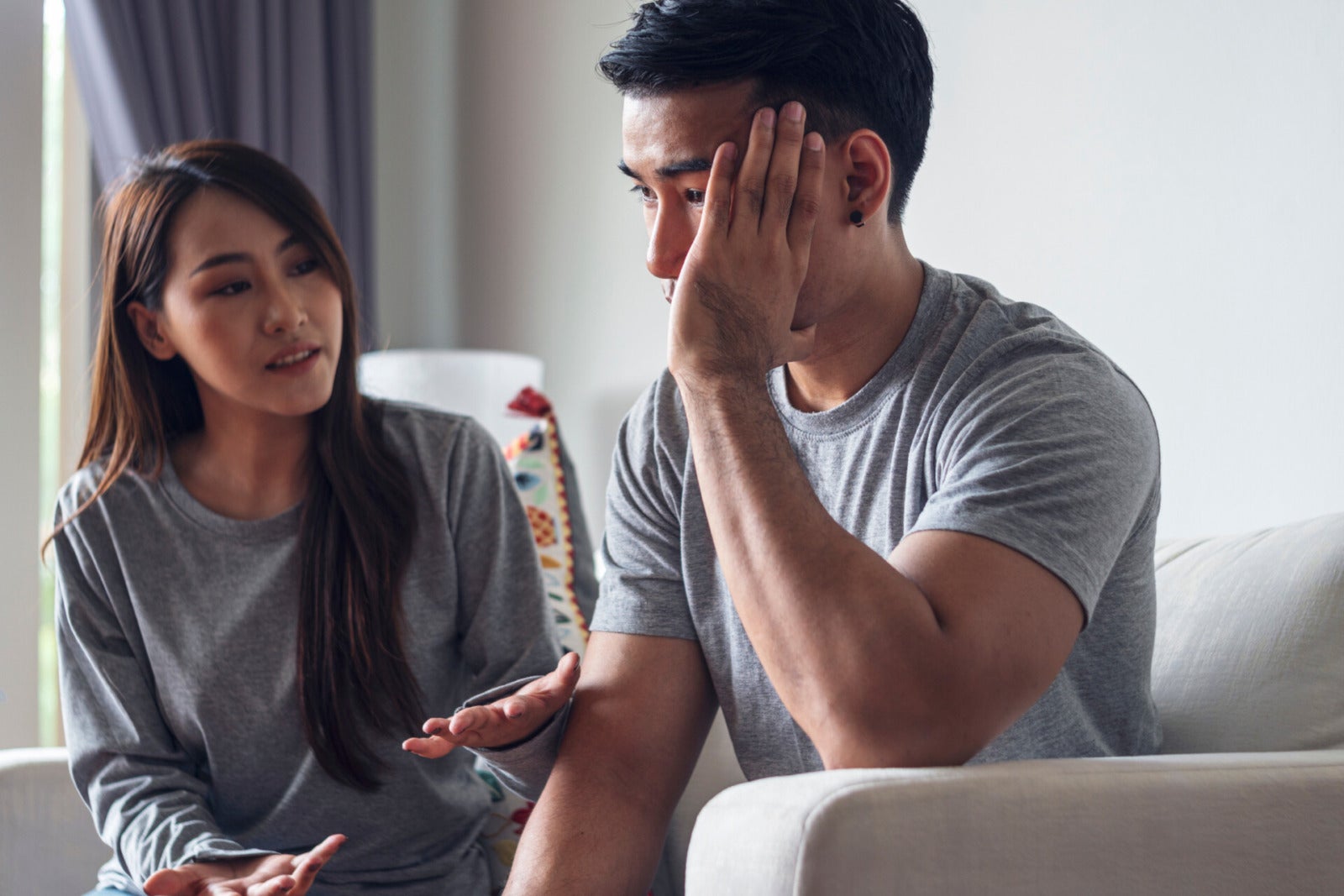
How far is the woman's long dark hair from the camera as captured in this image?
55.9 inches

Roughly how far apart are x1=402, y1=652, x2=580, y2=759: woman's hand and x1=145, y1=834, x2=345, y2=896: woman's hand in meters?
0.13

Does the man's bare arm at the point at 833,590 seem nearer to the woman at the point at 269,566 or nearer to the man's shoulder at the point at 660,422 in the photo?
the man's shoulder at the point at 660,422

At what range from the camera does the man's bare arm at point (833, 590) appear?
2.79ft

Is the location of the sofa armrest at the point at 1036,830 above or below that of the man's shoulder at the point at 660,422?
below

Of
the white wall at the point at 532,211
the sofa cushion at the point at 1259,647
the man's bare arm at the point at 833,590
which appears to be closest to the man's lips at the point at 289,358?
the man's bare arm at the point at 833,590

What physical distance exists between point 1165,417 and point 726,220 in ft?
2.76

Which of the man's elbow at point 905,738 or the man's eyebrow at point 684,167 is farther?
the man's eyebrow at point 684,167

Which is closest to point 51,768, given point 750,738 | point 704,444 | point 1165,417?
point 750,738

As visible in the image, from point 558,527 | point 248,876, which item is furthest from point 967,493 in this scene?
point 558,527

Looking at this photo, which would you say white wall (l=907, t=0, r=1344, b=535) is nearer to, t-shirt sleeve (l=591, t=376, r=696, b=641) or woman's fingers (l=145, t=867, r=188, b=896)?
t-shirt sleeve (l=591, t=376, r=696, b=641)

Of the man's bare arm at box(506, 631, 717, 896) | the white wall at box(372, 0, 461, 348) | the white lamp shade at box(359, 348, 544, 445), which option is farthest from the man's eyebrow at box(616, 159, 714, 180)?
the white wall at box(372, 0, 461, 348)

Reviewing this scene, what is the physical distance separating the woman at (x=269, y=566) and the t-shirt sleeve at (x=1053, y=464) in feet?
2.10

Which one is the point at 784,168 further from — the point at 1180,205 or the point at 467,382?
the point at 467,382

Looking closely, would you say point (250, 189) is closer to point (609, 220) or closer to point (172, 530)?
point (172, 530)
